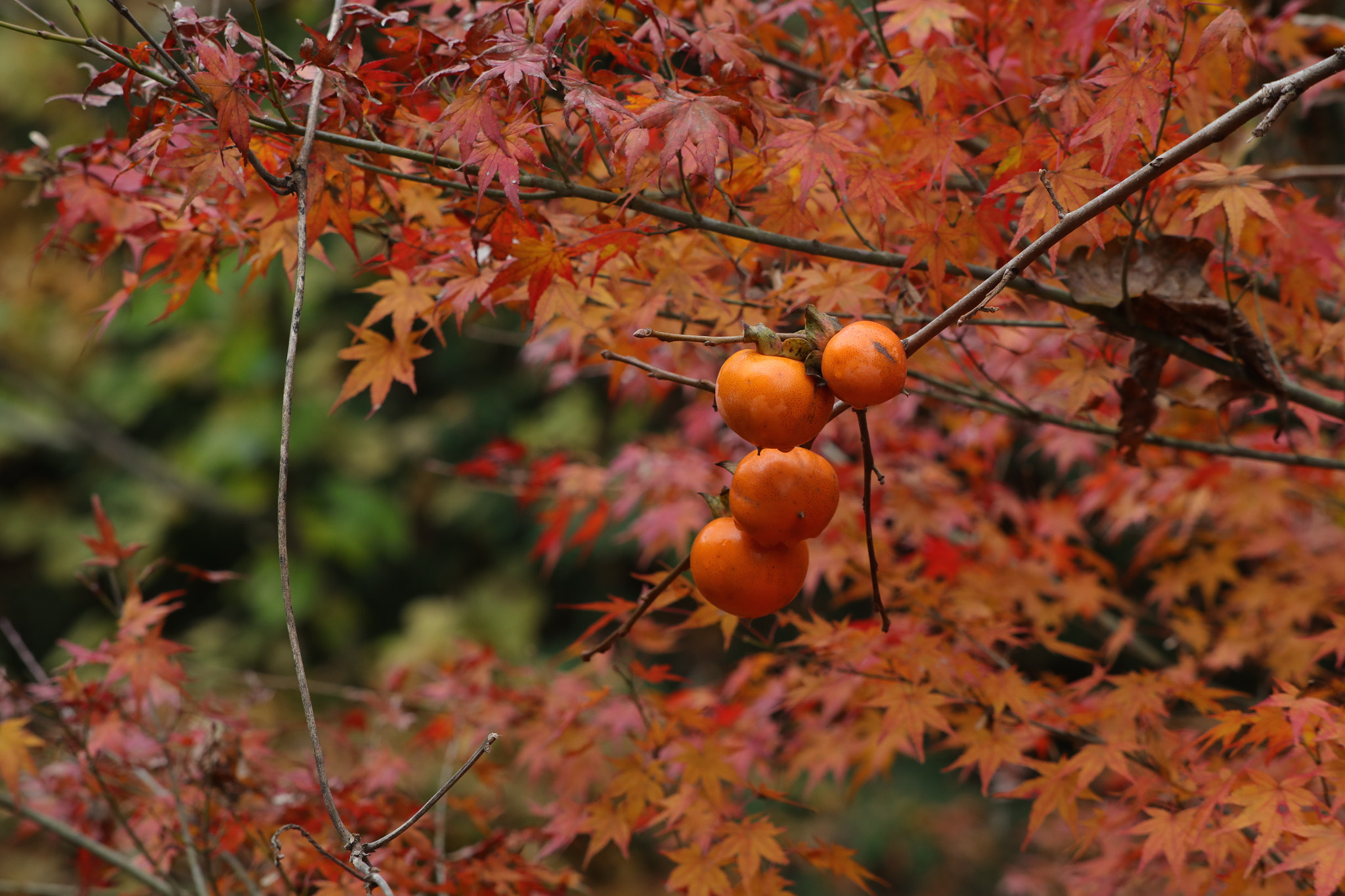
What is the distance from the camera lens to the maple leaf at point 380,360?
1420 millimetres

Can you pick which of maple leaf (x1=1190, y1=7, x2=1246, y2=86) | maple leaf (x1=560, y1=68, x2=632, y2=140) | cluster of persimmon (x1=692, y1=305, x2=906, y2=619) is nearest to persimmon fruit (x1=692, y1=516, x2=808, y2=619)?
cluster of persimmon (x1=692, y1=305, x2=906, y2=619)

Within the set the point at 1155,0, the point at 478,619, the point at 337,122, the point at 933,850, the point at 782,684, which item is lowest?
the point at 933,850

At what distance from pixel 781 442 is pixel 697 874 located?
2.84ft

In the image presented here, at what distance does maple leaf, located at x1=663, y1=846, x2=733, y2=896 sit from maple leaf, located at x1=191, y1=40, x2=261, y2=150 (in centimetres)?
112

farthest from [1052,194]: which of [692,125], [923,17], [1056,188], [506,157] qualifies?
[506,157]

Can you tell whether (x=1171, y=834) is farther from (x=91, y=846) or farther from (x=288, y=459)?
(x=91, y=846)

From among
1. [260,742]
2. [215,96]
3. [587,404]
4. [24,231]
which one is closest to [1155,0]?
[215,96]

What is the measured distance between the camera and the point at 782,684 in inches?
75.2

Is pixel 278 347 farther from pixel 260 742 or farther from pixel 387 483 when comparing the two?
pixel 260 742

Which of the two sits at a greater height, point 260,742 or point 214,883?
point 214,883

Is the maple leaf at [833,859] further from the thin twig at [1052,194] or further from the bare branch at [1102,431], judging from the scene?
the thin twig at [1052,194]

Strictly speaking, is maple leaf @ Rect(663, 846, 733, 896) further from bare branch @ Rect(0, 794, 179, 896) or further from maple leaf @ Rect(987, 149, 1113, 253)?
maple leaf @ Rect(987, 149, 1113, 253)

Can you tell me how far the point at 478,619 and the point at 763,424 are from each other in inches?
167

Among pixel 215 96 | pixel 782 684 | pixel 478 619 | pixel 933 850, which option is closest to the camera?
pixel 215 96
